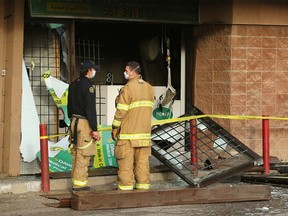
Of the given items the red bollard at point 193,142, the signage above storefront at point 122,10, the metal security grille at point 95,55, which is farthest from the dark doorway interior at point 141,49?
the red bollard at point 193,142

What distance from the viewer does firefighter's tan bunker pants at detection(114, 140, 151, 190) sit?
10164 mm

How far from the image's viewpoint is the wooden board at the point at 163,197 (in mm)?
9641

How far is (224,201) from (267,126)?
109 inches

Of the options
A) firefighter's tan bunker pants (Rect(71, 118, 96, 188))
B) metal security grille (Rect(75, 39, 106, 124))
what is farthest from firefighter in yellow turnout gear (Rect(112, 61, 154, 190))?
metal security grille (Rect(75, 39, 106, 124))

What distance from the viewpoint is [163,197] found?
10000 millimetres

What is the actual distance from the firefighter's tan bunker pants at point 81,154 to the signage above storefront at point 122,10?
8.47ft

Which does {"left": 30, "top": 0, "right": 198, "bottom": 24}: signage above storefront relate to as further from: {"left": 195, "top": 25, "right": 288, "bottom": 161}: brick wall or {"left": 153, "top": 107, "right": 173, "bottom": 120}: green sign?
{"left": 153, "top": 107, "right": 173, "bottom": 120}: green sign

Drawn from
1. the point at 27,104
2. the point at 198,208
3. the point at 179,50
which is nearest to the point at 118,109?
the point at 198,208

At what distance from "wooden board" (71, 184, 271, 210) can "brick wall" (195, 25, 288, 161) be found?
334cm

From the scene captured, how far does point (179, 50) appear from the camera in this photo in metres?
14.3

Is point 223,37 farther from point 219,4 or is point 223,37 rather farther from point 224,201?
point 224,201

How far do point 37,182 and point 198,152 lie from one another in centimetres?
331

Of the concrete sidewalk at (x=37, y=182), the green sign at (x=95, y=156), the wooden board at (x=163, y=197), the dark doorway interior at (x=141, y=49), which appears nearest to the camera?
the wooden board at (x=163, y=197)

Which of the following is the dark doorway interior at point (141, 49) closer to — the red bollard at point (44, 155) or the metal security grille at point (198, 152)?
the metal security grille at point (198, 152)
